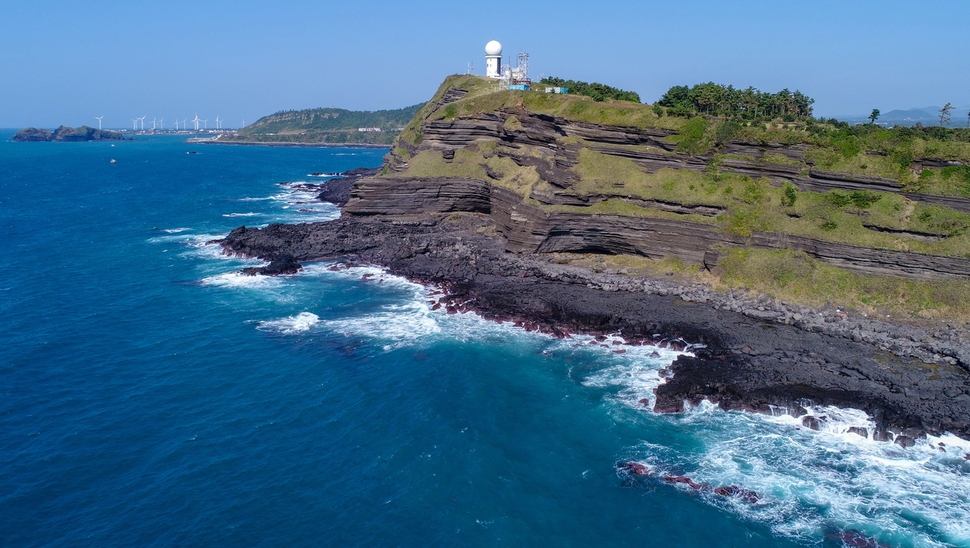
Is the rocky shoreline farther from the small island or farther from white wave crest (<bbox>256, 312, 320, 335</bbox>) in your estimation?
white wave crest (<bbox>256, 312, 320, 335</bbox>)

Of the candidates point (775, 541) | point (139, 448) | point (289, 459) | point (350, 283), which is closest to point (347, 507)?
point (289, 459)

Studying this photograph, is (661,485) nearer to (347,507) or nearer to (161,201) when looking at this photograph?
(347,507)

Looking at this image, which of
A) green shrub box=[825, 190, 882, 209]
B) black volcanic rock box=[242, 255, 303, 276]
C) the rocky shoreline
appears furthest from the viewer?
black volcanic rock box=[242, 255, 303, 276]

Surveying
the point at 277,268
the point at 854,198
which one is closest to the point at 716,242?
the point at 854,198

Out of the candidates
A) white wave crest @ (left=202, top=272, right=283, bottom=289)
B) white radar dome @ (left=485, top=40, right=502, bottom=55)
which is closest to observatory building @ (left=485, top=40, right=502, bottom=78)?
white radar dome @ (left=485, top=40, right=502, bottom=55)

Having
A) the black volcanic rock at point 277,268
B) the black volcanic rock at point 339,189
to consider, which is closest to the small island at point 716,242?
the black volcanic rock at point 277,268

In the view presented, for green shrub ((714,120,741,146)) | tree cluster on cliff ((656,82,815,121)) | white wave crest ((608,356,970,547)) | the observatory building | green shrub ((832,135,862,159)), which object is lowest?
white wave crest ((608,356,970,547))

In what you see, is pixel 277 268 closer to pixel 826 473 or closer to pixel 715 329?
pixel 715 329
